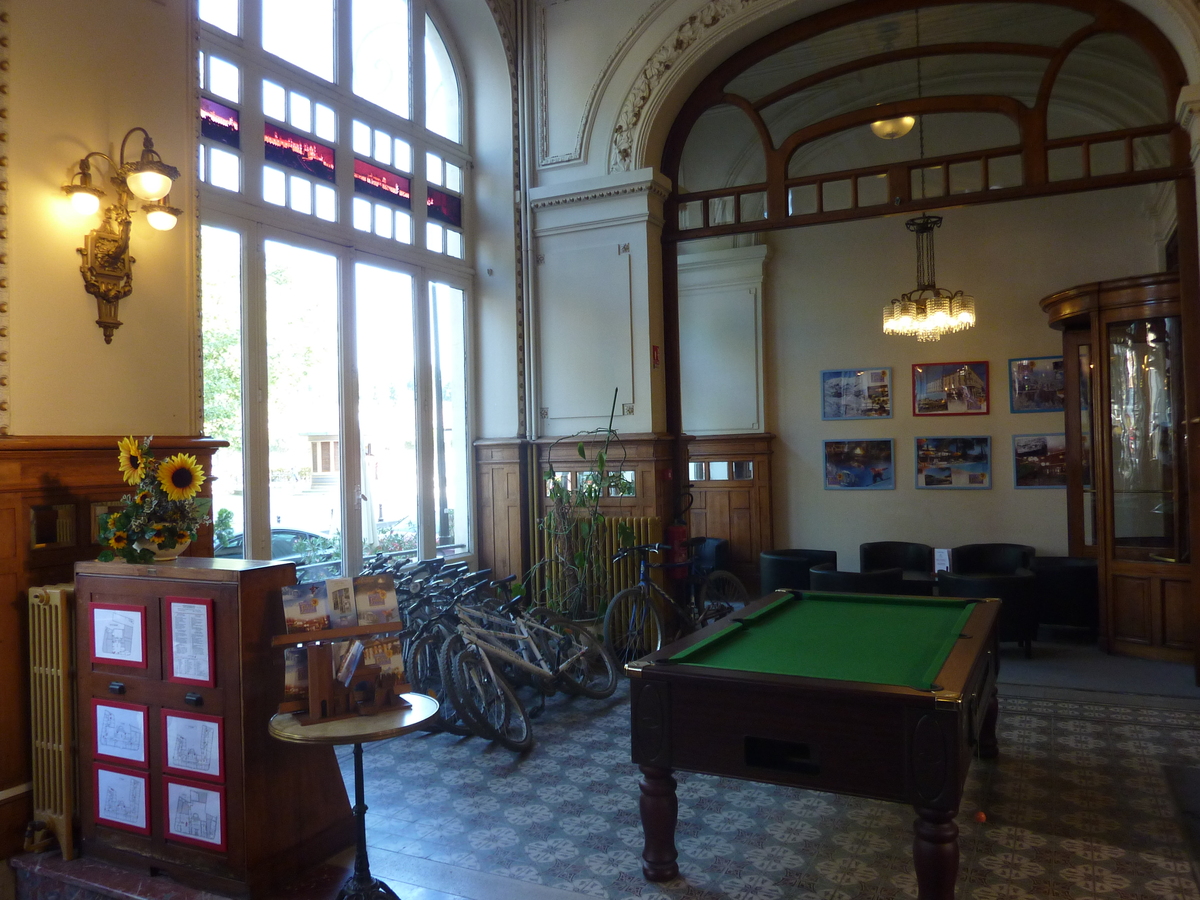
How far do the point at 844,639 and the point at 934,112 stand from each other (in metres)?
4.53

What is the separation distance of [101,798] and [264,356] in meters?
2.74

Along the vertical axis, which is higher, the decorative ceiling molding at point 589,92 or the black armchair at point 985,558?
the decorative ceiling molding at point 589,92

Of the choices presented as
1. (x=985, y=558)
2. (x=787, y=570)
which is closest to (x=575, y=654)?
(x=787, y=570)

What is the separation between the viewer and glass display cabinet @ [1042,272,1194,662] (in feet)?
21.5

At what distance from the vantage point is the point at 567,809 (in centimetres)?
405

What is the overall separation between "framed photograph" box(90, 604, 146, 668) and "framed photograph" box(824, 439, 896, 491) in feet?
26.8

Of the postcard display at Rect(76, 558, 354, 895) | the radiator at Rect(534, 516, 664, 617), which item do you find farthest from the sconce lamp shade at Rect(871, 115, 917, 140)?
the postcard display at Rect(76, 558, 354, 895)

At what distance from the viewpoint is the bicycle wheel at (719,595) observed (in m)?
7.07

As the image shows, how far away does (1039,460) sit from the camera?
933cm

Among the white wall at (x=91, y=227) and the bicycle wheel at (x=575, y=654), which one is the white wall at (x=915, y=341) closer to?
the bicycle wheel at (x=575, y=654)

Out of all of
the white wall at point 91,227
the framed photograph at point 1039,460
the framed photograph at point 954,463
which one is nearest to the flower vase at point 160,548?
the white wall at point 91,227

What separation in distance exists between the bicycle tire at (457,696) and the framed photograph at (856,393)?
6419 millimetres

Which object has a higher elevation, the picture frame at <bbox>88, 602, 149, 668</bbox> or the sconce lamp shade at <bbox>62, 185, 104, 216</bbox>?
the sconce lamp shade at <bbox>62, 185, 104, 216</bbox>

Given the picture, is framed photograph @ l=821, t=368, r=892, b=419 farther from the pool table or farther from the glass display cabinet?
the pool table
